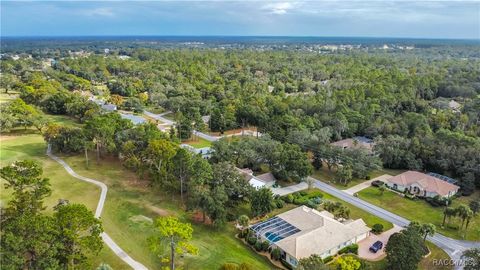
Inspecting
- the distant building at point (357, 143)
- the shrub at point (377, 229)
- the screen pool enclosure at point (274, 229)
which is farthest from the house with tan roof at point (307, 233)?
the distant building at point (357, 143)

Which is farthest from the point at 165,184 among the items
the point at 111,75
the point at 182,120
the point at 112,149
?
the point at 111,75

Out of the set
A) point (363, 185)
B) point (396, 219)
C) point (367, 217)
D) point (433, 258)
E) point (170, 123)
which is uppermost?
point (170, 123)

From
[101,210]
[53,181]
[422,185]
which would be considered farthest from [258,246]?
[53,181]

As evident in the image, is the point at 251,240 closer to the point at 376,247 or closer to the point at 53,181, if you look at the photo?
the point at 376,247

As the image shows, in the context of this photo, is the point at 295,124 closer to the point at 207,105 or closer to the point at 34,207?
the point at 207,105

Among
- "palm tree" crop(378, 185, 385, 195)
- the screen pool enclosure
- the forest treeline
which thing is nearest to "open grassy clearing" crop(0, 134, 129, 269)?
the screen pool enclosure

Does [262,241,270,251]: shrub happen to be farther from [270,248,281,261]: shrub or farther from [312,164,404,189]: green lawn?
[312,164,404,189]: green lawn

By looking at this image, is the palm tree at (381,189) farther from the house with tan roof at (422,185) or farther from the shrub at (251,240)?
the shrub at (251,240)
